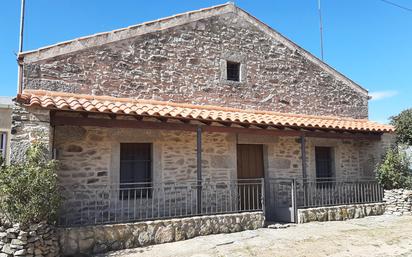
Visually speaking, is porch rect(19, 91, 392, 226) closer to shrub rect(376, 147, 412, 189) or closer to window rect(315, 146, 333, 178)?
window rect(315, 146, 333, 178)

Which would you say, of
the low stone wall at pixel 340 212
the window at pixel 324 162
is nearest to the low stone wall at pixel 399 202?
the low stone wall at pixel 340 212

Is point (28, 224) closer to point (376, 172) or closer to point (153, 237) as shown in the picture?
point (153, 237)

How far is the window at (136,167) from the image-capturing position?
25.9 ft

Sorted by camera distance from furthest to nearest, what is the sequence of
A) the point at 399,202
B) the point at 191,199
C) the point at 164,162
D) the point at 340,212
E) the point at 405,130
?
the point at 405,130
the point at 399,202
the point at 340,212
the point at 164,162
the point at 191,199

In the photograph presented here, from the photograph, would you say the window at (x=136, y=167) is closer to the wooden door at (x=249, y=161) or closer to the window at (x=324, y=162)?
the wooden door at (x=249, y=161)

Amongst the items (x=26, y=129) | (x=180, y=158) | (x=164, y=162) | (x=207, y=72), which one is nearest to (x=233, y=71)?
(x=207, y=72)

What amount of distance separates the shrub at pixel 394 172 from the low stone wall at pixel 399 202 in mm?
249

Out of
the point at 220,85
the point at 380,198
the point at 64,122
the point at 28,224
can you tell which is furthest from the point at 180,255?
the point at 380,198

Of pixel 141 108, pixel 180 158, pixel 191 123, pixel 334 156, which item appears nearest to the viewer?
pixel 141 108

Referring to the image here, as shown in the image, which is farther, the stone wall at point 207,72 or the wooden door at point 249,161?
the wooden door at point 249,161

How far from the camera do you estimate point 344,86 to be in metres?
12.2

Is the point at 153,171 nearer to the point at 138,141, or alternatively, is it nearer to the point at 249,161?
the point at 138,141

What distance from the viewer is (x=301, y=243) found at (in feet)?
21.6

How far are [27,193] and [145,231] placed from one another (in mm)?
2241
